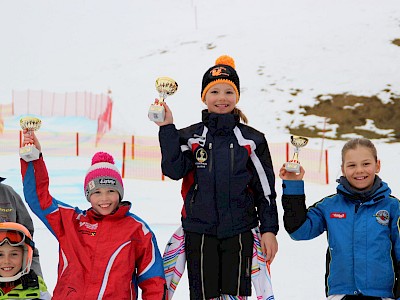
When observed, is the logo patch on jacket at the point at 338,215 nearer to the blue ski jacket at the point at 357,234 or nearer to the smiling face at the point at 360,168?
the blue ski jacket at the point at 357,234

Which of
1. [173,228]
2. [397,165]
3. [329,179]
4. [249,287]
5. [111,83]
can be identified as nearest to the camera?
[249,287]

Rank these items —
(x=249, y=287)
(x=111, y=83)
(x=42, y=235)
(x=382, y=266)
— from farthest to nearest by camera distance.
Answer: (x=111, y=83) < (x=42, y=235) < (x=249, y=287) < (x=382, y=266)

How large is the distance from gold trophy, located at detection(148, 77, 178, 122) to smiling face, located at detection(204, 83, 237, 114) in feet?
0.86

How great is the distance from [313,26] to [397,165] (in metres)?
12.7

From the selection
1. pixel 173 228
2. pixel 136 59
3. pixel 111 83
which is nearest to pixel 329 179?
pixel 173 228

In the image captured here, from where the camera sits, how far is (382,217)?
3172 mm

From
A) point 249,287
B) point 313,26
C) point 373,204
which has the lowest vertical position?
point 249,287

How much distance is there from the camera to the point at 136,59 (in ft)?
75.0

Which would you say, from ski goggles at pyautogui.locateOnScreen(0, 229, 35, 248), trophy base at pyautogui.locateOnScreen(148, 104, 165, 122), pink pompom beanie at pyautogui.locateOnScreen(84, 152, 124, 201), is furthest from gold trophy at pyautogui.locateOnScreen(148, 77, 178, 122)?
ski goggles at pyautogui.locateOnScreen(0, 229, 35, 248)

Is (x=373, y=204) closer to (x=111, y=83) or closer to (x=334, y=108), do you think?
(x=334, y=108)

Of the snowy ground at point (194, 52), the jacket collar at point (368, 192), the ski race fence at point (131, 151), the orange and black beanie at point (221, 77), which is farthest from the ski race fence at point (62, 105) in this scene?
the jacket collar at point (368, 192)

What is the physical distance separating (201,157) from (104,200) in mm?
538

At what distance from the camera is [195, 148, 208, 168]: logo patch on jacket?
132 inches

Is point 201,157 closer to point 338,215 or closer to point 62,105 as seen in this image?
point 338,215
